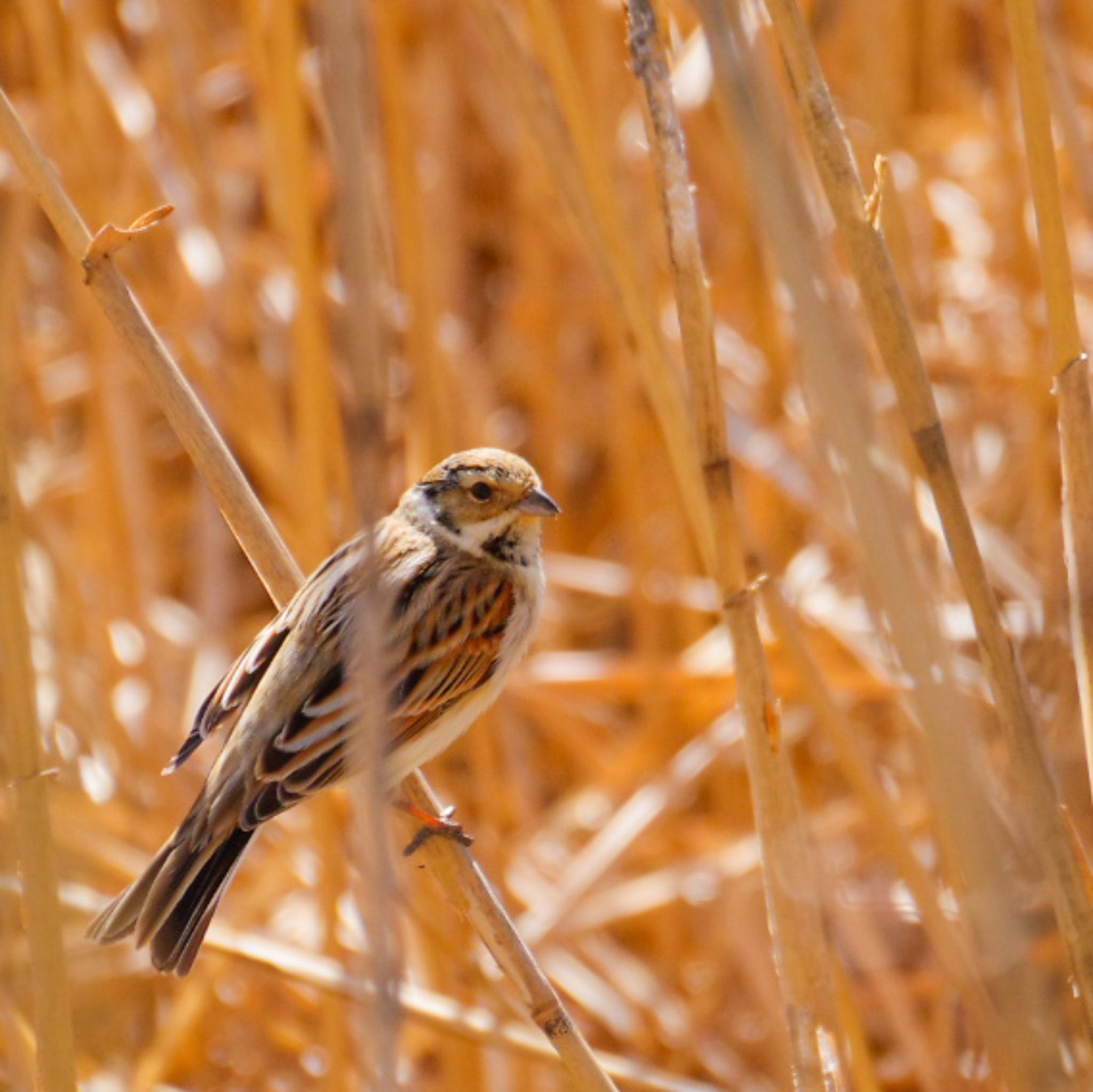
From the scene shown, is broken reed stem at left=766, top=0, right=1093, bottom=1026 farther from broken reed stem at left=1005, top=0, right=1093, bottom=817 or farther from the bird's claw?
the bird's claw

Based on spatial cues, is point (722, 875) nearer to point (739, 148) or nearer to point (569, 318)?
point (569, 318)

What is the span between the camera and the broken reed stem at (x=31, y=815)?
188 centimetres

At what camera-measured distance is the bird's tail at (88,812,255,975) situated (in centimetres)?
226

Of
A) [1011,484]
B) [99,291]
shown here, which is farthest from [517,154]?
[99,291]

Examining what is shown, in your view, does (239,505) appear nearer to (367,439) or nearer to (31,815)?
(31,815)

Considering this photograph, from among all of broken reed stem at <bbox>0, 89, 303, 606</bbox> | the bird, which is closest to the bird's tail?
the bird

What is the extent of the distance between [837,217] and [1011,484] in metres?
2.98

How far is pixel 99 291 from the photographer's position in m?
2.00

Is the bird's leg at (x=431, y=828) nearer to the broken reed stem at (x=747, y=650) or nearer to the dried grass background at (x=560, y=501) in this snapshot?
the dried grass background at (x=560, y=501)

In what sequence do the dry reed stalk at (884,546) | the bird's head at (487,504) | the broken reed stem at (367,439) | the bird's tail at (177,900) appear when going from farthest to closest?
the bird's head at (487,504)
the bird's tail at (177,900)
the dry reed stalk at (884,546)
the broken reed stem at (367,439)

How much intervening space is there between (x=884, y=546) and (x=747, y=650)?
0.47 m

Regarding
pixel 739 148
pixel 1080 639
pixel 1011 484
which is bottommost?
pixel 1011 484

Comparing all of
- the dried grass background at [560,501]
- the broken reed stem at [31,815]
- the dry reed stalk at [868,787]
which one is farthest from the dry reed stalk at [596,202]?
the broken reed stem at [31,815]

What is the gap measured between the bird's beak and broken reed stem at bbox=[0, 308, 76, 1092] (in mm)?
1181
